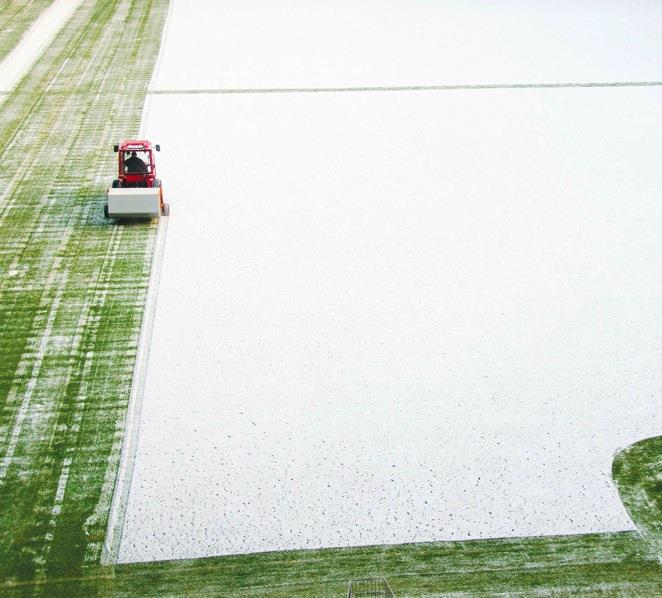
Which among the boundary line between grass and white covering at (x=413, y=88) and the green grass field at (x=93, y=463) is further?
the boundary line between grass and white covering at (x=413, y=88)

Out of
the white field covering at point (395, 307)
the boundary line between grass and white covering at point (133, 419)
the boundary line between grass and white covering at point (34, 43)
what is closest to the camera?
the boundary line between grass and white covering at point (133, 419)

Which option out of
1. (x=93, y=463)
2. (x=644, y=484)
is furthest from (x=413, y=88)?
(x=93, y=463)

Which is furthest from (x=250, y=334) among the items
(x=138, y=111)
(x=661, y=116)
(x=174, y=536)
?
(x=661, y=116)

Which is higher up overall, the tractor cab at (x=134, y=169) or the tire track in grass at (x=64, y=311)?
the tractor cab at (x=134, y=169)

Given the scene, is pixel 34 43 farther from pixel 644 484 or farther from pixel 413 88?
pixel 644 484

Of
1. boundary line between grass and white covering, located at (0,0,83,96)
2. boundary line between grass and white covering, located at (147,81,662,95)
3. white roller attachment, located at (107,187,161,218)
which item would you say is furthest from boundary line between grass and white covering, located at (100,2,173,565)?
boundary line between grass and white covering, located at (0,0,83,96)

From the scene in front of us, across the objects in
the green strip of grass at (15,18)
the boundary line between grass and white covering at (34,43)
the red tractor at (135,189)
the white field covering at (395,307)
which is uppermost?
the red tractor at (135,189)

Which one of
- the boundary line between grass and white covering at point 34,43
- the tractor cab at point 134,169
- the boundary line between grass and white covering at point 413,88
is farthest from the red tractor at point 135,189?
the boundary line between grass and white covering at point 34,43

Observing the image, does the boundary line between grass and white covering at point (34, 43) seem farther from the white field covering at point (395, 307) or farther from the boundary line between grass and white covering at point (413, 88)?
the white field covering at point (395, 307)
